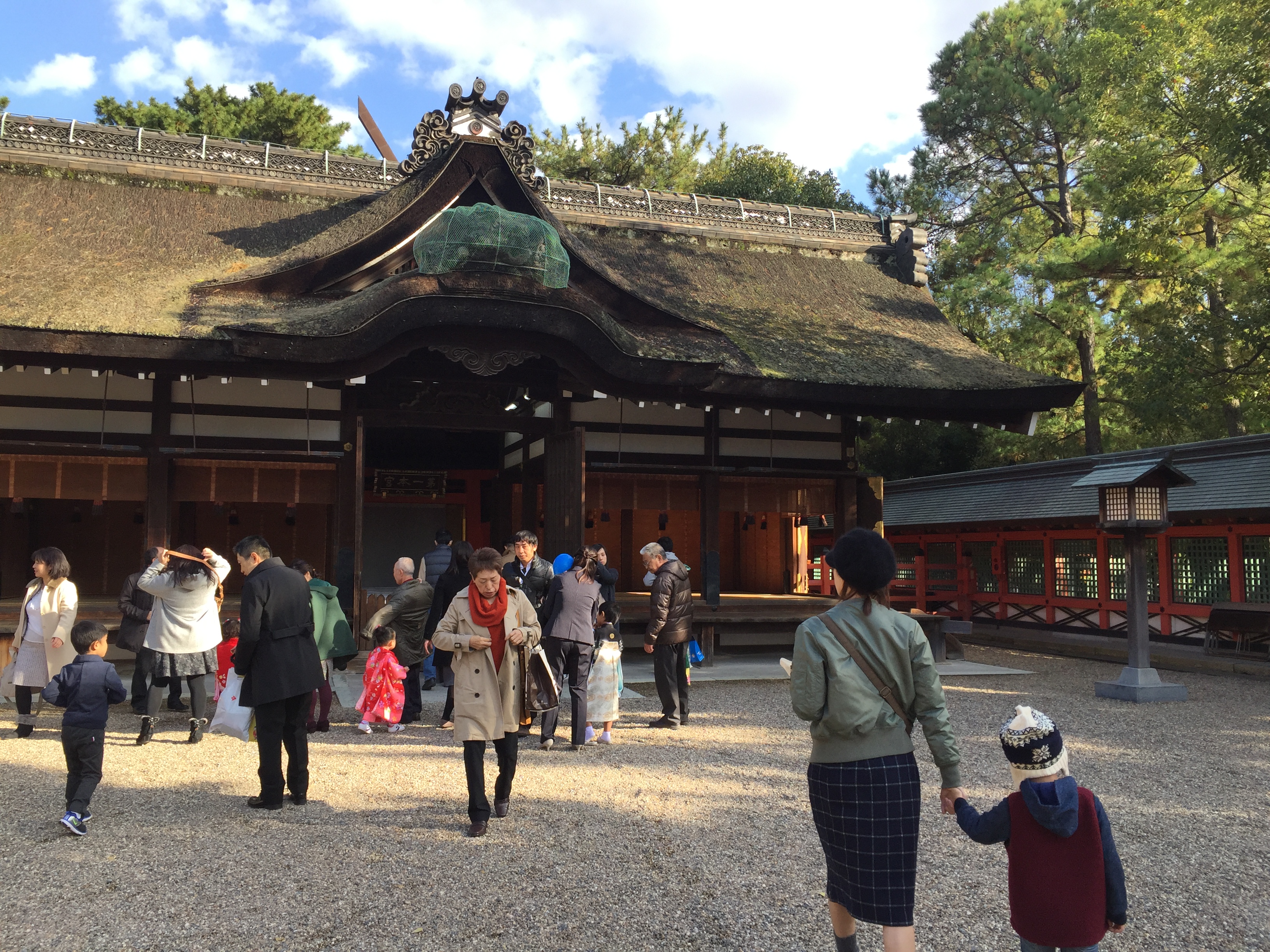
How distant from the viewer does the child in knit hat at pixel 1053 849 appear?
8.13ft

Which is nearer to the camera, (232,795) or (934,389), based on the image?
(232,795)

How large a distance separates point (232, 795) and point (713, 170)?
1223 inches

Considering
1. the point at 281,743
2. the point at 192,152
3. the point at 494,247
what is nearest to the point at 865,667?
the point at 281,743

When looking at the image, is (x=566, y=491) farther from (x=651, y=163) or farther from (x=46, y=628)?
(x=651, y=163)

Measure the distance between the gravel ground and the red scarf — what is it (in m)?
0.95

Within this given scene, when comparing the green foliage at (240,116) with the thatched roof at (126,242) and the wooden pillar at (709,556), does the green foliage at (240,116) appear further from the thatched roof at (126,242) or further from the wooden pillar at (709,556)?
the wooden pillar at (709,556)

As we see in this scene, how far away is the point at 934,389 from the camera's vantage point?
451 inches

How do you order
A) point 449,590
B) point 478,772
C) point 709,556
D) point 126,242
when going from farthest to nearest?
point 709,556 → point 126,242 → point 449,590 → point 478,772

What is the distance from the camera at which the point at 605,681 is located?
6.93 m

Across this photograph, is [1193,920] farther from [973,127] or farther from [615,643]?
[973,127]

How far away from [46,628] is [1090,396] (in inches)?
853

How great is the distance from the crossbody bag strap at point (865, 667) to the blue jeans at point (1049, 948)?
0.65 meters

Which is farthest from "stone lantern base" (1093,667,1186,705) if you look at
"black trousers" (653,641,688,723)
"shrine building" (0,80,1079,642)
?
"black trousers" (653,641,688,723)

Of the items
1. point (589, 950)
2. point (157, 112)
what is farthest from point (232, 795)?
point (157, 112)
